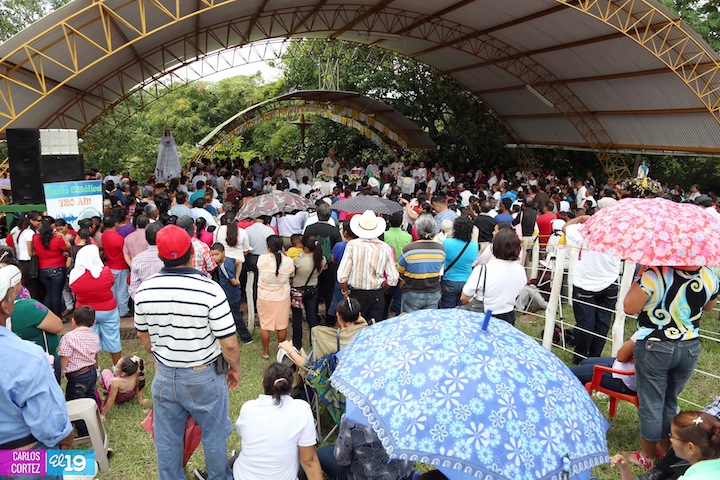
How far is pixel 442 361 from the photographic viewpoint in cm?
206

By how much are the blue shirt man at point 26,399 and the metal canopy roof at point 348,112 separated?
14297 mm

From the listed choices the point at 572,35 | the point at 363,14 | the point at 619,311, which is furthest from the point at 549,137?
the point at 619,311

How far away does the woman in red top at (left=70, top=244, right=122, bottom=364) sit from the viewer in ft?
15.5

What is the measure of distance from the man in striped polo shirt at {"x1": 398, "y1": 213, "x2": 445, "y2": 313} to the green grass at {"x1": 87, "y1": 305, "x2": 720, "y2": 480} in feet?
5.23

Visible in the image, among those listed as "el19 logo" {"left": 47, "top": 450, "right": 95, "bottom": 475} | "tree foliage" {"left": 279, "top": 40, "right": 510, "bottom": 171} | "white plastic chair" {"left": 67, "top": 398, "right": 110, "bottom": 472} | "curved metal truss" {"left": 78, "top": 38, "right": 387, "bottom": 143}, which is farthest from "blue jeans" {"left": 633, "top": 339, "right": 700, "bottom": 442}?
"tree foliage" {"left": 279, "top": 40, "right": 510, "bottom": 171}

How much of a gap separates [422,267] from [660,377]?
2.14 m

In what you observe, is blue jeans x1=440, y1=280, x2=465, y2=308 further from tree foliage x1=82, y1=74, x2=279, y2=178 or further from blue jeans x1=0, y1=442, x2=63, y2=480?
tree foliage x1=82, y1=74, x2=279, y2=178

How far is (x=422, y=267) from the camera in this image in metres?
4.82

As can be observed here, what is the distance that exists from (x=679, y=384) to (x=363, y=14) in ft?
45.7

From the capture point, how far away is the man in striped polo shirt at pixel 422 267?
15.7ft

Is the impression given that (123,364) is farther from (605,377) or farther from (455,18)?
(455,18)

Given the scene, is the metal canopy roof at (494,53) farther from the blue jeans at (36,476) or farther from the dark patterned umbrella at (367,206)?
the blue jeans at (36,476)

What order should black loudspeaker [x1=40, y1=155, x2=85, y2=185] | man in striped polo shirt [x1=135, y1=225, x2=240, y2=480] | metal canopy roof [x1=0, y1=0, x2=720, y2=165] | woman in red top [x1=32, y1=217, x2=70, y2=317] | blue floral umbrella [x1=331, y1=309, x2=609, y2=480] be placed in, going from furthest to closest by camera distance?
1. metal canopy roof [x1=0, y1=0, x2=720, y2=165]
2. black loudspeaker [x1=40, y1=155, x2=85, y2=185]
3. woman in red top [x1=32, y1=217, x2=70, y2=317]
4. man in striped polo shirt [x1=135, y1=225, x2=240, y2=480]
5. blue floral umbrella [x1=331, y1=309, x2=609, y2=480]

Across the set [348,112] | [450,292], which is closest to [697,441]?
[450,292]
